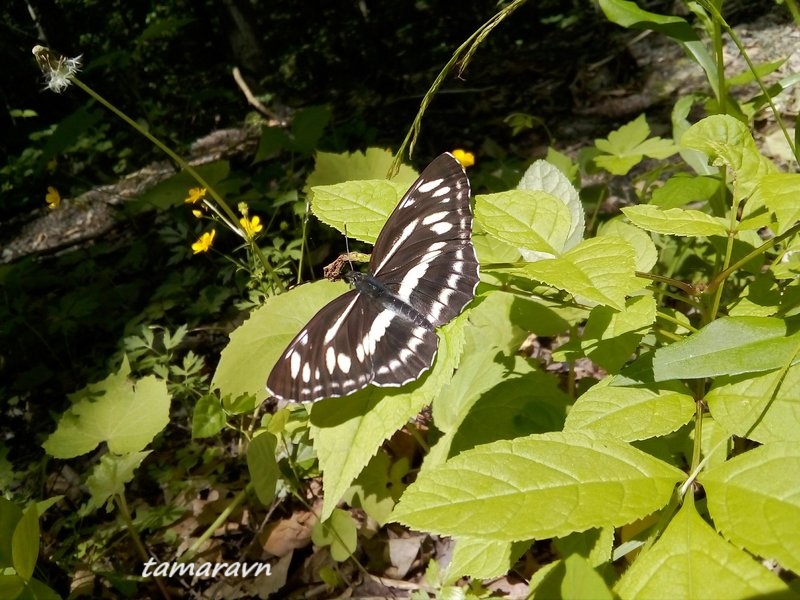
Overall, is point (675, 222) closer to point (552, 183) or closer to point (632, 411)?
point (632, 411)

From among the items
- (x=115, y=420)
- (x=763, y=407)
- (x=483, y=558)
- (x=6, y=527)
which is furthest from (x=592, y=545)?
(x=115, y=420)

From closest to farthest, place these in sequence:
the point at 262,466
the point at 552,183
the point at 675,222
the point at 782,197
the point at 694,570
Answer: the point at 694,570 < the point at 782,197 < the point at 675,222 < the point at 552,183 < the point at 262,466

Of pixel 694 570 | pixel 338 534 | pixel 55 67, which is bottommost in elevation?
pixel 338 534

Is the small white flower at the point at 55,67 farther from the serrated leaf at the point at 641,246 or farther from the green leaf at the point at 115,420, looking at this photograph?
the serrated leaf at the point at 641,246

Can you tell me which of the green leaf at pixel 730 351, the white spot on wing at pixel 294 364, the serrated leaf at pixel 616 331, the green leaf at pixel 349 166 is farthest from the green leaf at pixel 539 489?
the green leaf at pixel 349 166

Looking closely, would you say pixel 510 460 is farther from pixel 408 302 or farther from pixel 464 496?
pixel 408 302

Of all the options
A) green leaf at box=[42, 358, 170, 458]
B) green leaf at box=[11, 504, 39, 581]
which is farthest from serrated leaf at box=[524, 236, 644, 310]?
green leaf at box=[42, 358, 170, 458]

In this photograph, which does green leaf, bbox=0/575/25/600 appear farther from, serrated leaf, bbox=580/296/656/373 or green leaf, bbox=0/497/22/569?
serrated leaf, bbox=580/296/656/373
